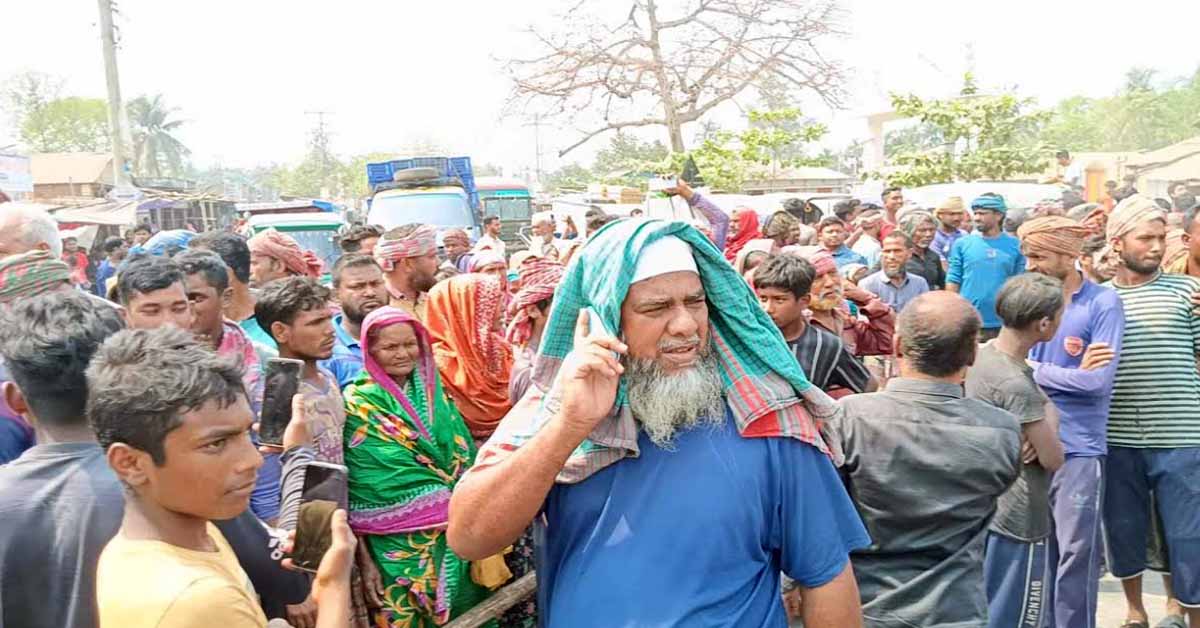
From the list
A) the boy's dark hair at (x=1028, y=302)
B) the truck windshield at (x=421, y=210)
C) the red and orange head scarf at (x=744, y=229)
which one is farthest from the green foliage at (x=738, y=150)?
the boy's dark hair at (x=1028, y=302)

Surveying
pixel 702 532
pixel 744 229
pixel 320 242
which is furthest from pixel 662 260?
pixel 320 242

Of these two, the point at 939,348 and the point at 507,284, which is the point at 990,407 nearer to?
the point at 939,348

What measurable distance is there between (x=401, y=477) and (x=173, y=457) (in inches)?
47.8

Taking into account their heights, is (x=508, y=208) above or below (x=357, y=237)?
below

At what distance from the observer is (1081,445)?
391 cm

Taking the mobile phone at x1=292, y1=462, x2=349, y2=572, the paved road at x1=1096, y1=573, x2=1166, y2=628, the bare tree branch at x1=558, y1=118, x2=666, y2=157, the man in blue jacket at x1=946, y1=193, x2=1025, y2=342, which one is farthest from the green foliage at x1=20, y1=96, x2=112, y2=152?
the mobile phone at x1=292, y1=462, x2=349, y2=572

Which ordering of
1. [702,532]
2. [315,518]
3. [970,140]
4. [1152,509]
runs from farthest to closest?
[970,140] < [1152,509] < [315,518] < [702,532]

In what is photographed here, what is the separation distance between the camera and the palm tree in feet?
232

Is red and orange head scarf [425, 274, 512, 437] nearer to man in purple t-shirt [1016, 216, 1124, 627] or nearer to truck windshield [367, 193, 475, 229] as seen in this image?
man in purple t-shirt [1016, 216, 1124, 627]

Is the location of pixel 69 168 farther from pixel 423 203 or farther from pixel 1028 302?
pixel 1028 302

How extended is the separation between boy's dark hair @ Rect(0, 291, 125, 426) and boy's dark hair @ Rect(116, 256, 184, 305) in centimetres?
99

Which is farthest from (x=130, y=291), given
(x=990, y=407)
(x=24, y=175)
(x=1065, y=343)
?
(x=24, y=175)

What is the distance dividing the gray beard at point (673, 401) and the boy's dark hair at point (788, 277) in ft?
5.60

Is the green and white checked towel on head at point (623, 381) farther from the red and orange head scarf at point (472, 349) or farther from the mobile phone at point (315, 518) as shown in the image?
the red and orange head scarf at point (472, 349)
